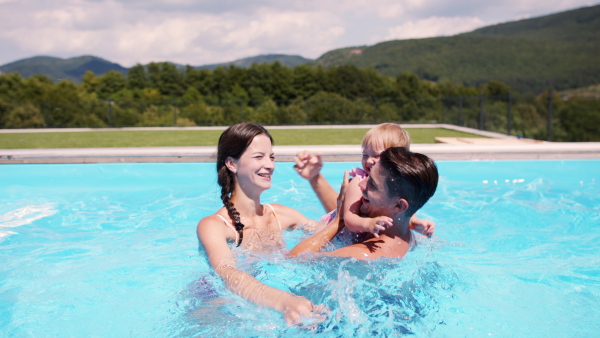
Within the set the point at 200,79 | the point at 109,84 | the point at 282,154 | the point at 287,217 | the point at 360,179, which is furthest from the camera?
the point at 109,84

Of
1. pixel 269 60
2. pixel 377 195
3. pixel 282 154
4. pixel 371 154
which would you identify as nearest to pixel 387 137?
pixel 371 154

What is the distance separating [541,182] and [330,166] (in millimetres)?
2971

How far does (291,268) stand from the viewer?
9.06ft

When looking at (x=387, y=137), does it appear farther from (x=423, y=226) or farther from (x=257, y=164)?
(x=257, y=164)

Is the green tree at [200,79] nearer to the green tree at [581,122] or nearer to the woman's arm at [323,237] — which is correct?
the green tree at [581,122]

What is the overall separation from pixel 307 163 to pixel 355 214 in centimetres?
43

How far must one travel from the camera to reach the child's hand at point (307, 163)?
260 centimetres

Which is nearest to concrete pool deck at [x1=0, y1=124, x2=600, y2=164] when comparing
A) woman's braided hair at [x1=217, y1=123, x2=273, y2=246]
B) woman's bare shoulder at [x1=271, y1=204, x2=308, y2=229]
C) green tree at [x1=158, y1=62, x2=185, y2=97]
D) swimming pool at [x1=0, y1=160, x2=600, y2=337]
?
swimming pool at [x1=0, y1=160, x2=600, y2=337]

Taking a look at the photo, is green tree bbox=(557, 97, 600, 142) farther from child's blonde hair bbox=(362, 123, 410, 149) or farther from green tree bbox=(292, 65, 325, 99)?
child's blonde hair bbox=(362, 123, 410, 149)

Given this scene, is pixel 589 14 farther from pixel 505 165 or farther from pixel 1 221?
pixel 1 221

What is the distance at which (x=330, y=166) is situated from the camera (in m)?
6.99

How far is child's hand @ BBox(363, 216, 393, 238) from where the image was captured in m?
2.05

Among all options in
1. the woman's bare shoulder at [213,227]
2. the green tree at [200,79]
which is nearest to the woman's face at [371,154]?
the woman's bare shoulder at [213,227]

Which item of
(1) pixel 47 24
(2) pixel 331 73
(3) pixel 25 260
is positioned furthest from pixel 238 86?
(3) pixel 25 260
